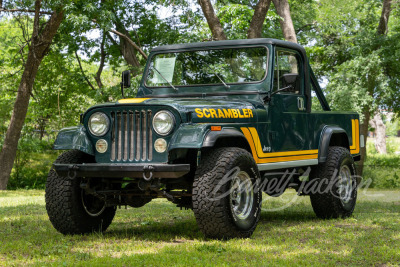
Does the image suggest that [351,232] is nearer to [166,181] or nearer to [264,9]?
[166,181]

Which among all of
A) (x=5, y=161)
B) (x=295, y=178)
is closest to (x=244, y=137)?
(x=295, y=178)

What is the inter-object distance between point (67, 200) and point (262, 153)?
7.44ft

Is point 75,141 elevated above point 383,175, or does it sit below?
above

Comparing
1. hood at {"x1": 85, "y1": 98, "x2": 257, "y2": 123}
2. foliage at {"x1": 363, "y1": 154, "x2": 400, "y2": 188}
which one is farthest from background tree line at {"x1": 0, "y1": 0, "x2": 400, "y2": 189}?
hood at {"x1": 85, "y1": 98, "x2": 257, "y2": 123}

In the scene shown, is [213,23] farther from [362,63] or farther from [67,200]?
[67,200]

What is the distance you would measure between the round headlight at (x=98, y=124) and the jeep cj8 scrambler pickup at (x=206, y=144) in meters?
0.01

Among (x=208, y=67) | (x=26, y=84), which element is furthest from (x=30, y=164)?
(x=208, y=67)

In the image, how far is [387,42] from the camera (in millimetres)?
20516

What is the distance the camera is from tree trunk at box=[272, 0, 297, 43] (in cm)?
1742

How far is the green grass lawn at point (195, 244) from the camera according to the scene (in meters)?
5.14

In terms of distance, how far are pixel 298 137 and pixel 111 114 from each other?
8.79ft

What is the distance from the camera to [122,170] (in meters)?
5.88

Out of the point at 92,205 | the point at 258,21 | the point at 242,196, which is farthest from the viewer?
the point at 258,21

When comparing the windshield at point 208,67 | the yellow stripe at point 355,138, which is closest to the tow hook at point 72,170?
the windshield at point 208,67
